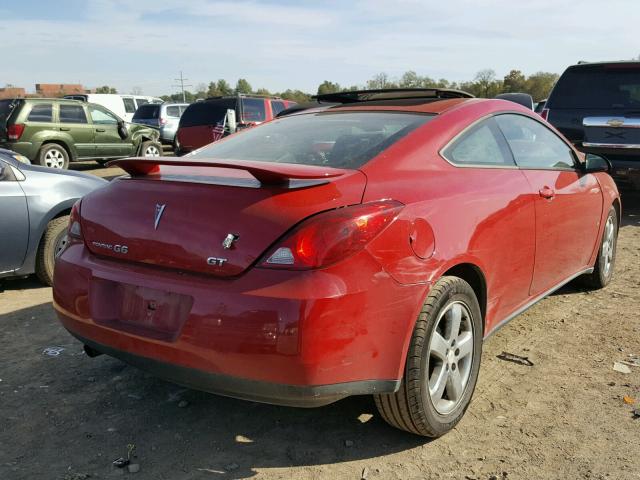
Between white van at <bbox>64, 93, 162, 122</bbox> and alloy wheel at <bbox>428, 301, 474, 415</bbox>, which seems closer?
alloy wheel at <bbox>428, 301, 474, 415</bbox>

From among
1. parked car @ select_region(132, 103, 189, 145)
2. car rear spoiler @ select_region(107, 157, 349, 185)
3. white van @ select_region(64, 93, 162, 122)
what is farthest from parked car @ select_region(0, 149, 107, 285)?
white van @ select_region(64, 93, 162, 122)

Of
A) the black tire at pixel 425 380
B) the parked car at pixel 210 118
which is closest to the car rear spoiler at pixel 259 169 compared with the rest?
the black tire at pixel 425 380

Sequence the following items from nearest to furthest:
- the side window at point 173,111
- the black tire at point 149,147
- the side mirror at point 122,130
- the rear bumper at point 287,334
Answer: the rear bumper at point 287,334 → the side mirror at point 122,130 → the black tire at point 149,147 → the side window at point 173,111

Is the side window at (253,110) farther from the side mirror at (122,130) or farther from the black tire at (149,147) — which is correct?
the black tire at (149,147)

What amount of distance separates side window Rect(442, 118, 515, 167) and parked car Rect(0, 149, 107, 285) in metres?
3.27

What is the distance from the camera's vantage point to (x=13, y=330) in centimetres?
429

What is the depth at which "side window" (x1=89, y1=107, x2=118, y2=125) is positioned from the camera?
1453cm

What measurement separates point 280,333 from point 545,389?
1860mm

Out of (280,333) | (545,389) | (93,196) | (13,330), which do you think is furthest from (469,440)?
(13,330)

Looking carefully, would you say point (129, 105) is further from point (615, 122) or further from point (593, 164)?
point (593, 164)

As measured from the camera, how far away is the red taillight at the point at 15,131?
497 inches

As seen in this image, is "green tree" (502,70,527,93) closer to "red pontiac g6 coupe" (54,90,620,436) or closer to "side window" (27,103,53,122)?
"side window" (27,103,53,122)

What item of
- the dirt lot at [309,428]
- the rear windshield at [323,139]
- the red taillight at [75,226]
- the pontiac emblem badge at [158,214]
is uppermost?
the rear windshield at [323,139]

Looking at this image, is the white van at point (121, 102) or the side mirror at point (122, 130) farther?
the white van at point (121, 102)
